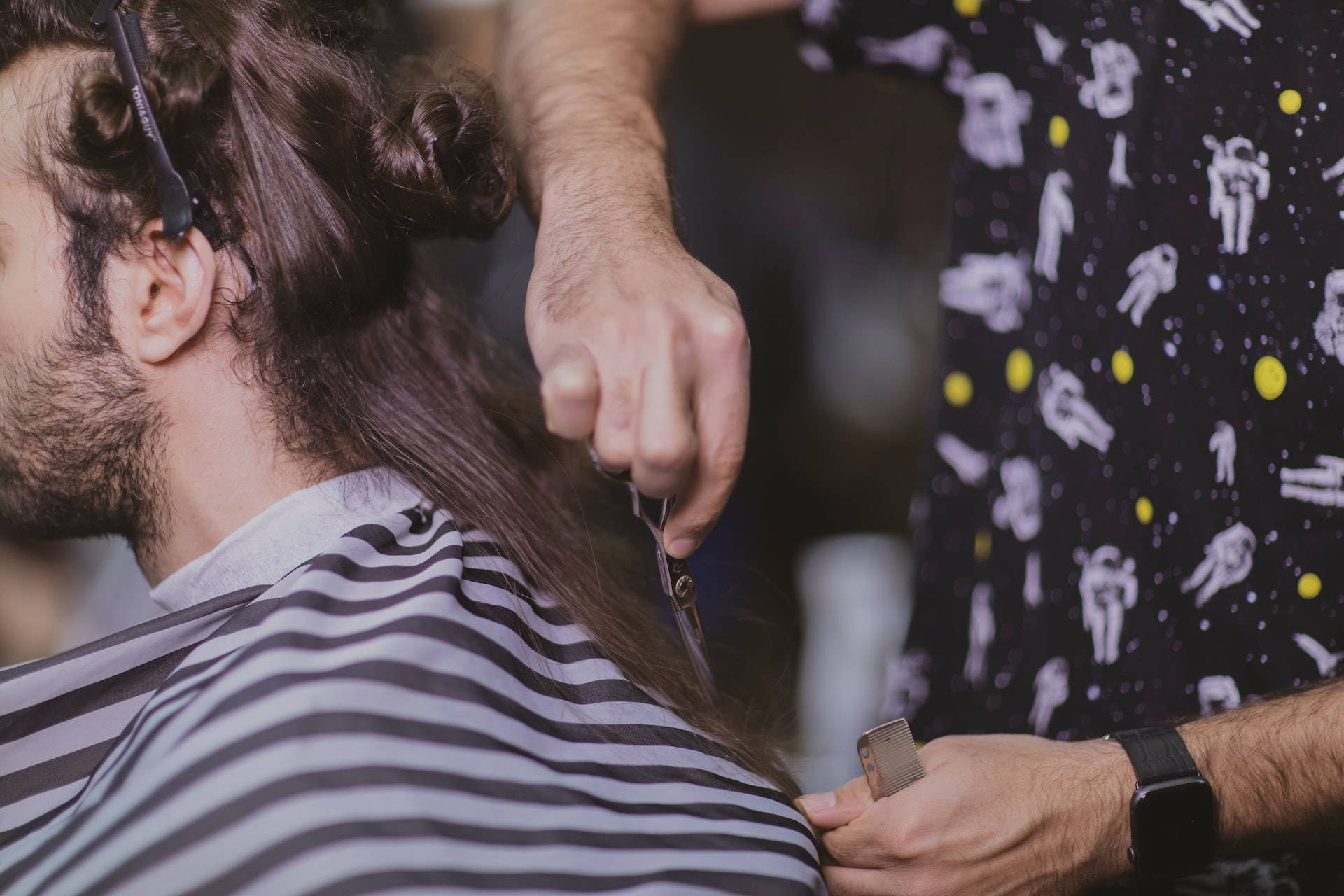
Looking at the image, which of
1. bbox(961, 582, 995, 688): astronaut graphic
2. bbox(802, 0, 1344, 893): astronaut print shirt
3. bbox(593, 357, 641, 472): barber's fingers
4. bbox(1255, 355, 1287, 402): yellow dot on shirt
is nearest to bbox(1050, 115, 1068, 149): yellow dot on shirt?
bbox(802, 0, 1344, 893): astronaut print shirt

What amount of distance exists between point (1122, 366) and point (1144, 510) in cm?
18

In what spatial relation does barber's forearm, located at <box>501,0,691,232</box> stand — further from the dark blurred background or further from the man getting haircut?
the dark blurred background

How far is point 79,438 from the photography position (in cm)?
94

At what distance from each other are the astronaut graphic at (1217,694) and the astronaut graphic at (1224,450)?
24 cm

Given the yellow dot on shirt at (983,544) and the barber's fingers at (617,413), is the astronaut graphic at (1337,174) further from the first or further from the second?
the barber's fingers at (617,413)

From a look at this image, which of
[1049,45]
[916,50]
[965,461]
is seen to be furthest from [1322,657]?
[916,50]

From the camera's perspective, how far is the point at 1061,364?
1146 millimetres

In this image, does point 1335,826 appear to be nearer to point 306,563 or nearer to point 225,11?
point 306,563

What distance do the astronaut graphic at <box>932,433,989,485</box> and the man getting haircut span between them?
511 millimetres

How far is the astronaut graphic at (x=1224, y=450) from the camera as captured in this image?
993 millimetres

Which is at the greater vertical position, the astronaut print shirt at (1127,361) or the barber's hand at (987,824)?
the astronaut print shirt at (1127,361)

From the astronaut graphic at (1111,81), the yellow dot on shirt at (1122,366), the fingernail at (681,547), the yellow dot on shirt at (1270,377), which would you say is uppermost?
the astronaut graphic at (1111,81)

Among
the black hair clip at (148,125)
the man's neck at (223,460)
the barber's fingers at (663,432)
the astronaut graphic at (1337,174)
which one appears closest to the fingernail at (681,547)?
the barber's fingers at (663,432)

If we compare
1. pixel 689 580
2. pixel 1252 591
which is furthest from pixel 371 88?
pixel 1252 591
